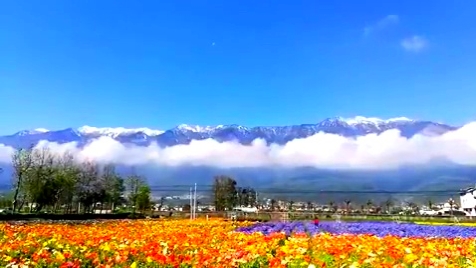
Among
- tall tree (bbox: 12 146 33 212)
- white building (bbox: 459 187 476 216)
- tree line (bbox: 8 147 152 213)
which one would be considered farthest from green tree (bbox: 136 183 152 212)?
white building (bbox: 459 187 476 216)

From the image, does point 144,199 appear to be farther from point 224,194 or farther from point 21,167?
point 21,167

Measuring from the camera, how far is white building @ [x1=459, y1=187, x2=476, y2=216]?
275 feet

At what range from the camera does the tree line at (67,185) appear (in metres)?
54.1

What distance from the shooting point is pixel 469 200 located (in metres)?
90.2

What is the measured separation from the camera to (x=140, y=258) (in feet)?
20.5

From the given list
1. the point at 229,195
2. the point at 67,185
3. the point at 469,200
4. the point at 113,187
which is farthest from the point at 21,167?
the point at 469,200

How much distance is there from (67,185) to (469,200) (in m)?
68.5

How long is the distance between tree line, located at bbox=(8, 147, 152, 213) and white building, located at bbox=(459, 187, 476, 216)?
52.9m

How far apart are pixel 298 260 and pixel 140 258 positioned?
197 cm

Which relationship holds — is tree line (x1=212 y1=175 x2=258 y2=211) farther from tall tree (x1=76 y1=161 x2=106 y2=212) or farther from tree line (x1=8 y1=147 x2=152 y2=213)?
tall tree (x1=76 y1=161 x2=106 y2=212)

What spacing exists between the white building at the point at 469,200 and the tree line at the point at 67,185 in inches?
2084

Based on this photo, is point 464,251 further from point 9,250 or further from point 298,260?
point 9,250

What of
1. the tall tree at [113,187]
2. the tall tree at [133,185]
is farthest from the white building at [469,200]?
the tall tree at [113,187]

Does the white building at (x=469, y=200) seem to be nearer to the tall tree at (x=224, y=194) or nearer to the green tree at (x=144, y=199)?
the tall tree at (x=224, y=194)
